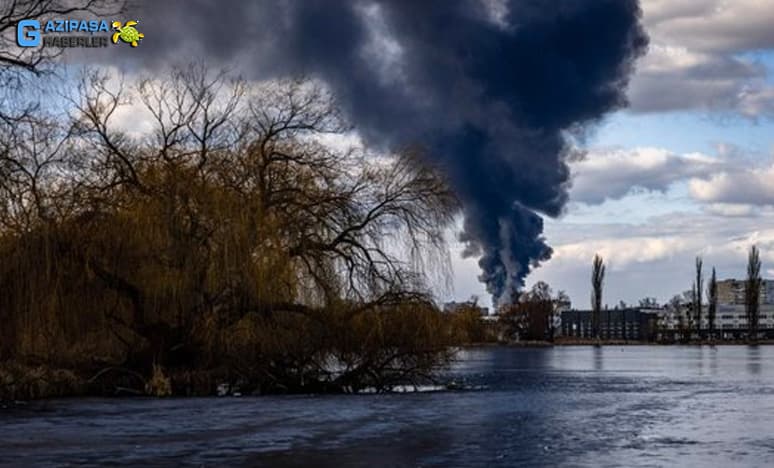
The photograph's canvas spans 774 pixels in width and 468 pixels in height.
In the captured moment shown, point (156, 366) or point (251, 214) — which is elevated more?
point (251, 214)

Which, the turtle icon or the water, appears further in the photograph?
the turtle icon

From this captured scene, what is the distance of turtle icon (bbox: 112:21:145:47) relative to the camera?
115 ft

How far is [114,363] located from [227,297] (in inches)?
180

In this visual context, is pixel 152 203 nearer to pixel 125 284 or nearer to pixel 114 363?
pixel 125 284

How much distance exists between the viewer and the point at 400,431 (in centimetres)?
2731

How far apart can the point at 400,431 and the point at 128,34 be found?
619 inches

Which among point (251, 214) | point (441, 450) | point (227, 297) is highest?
point (251, 214)

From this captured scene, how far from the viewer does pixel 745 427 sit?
28.6m

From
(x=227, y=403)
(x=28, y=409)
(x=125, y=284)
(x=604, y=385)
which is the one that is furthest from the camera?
(x=604, y=385)

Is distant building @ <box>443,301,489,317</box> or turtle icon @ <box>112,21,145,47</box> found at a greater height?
turtle icon @ <box>112,21,145,47</box>

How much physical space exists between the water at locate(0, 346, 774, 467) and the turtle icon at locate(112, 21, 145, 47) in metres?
10.9

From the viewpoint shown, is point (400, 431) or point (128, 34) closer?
point (400, 431)

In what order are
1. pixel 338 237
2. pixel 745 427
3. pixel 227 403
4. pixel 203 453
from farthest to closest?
pixel 338 237 < pixel 227 403 < pixel 745 427 < pixel 203 453

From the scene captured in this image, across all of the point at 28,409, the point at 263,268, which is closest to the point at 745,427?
the point at 263,268
